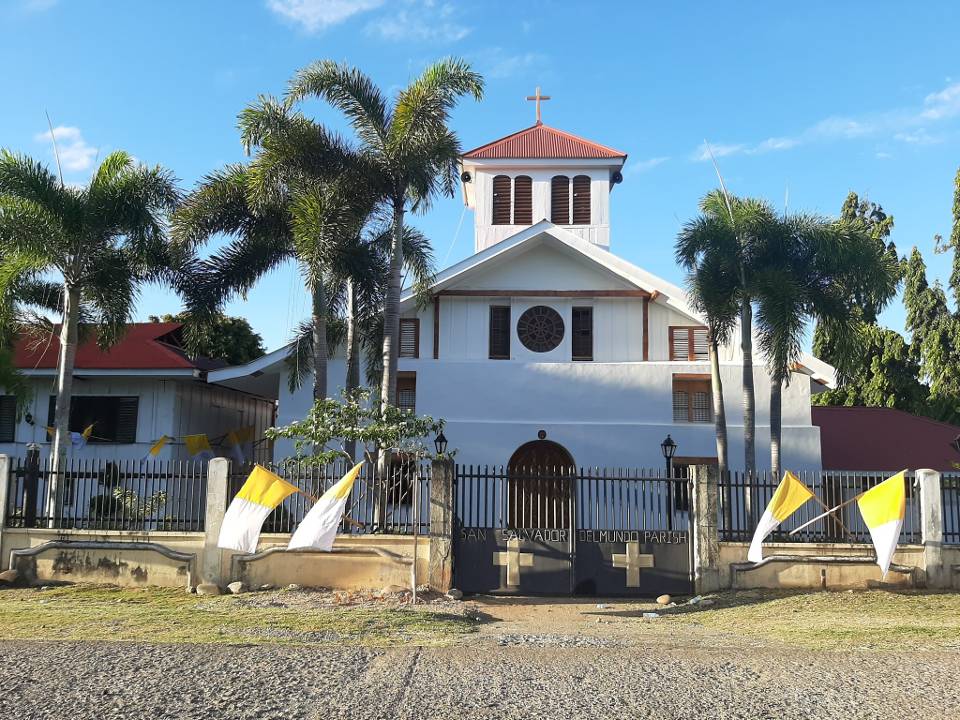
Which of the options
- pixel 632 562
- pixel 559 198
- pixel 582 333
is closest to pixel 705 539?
pixel 632 562

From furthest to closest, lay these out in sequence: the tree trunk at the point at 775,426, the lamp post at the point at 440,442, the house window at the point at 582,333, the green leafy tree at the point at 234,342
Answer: the green leafy tree at the point at 234,342
the house window at the point at 582,333
the tree trunk at the point at 775,426
the lamp post at the point at 440,442

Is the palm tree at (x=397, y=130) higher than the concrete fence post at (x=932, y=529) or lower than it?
higher

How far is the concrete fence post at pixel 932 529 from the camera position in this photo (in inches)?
543

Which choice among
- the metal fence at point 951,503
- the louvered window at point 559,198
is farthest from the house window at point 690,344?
the metal fence at point 951,503

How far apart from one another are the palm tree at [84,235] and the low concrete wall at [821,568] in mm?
11200

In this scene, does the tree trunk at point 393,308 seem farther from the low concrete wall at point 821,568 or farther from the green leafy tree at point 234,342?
the green leafy tree at point 234,342

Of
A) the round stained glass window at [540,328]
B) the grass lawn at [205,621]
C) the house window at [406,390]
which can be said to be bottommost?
the grass lawn at [205,621]

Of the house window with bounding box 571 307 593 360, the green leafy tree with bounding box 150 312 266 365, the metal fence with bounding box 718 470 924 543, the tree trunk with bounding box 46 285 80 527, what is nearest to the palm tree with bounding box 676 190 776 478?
the house window with bounding box 571 307 593 360

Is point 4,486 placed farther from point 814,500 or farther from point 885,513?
point 885,513

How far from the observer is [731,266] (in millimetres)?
19219

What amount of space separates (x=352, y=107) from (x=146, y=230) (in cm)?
447

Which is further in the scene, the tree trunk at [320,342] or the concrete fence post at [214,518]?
the tree trunk at [320,342]

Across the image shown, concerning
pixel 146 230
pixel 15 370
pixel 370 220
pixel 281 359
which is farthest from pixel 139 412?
pixel 370 220

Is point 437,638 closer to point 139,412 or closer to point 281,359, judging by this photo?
point 281,359
